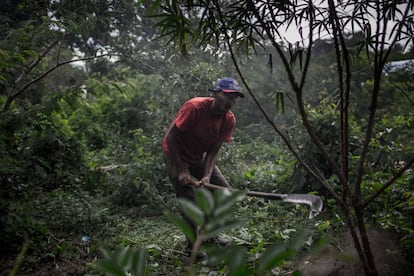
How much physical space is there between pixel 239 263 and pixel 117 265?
9.7 inches

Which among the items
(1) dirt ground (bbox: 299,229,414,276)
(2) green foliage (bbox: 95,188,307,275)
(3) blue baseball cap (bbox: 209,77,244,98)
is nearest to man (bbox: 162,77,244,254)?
(3) blue baseball cap (bbox: 209,77,244,98)

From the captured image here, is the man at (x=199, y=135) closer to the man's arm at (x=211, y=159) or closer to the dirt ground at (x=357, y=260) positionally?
the man's arm at (x=211, y=159)

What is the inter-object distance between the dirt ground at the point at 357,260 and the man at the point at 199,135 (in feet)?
3.64

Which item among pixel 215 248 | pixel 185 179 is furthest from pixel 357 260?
pixel 215 248

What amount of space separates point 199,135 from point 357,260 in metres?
1.77

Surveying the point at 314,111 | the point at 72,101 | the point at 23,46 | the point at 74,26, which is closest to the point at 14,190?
the point at 72,101

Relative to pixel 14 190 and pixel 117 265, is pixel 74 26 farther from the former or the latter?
pixel 117 265

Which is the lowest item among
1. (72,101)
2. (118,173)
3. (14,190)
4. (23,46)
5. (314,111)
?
(118,173)

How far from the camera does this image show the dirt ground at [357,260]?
229cm

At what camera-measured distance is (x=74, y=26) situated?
3.52m

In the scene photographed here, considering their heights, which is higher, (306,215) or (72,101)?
(72,101)

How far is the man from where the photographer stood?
3133mm

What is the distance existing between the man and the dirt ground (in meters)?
1.11

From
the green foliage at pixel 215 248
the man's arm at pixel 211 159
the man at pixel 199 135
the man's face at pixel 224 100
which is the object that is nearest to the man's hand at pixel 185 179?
the man at pixel 199 135
